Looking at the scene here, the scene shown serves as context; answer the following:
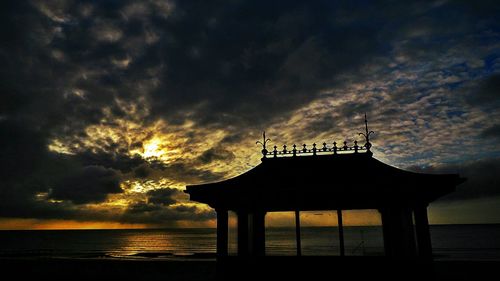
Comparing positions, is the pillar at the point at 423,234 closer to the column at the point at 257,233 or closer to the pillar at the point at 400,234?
the pillar at the point at 400,234

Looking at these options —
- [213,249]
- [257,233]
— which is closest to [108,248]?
[213,249]

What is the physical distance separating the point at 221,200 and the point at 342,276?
5.26m

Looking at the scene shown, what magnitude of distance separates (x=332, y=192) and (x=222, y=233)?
4615 mm

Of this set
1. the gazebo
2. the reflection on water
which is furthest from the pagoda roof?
the reflection on water

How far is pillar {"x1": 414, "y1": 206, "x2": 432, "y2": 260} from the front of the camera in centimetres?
1178

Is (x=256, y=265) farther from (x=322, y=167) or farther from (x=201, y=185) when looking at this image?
(x=322, y=167)

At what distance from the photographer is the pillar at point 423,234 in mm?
11781

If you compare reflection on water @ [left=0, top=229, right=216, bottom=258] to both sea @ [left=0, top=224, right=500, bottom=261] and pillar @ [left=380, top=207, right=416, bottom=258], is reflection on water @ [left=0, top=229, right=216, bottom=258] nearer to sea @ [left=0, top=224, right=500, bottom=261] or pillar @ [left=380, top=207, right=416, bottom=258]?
sea @ [left=0, top=224, right=500, bottom=261]

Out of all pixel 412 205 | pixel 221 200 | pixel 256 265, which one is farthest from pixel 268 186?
pixel 412 205

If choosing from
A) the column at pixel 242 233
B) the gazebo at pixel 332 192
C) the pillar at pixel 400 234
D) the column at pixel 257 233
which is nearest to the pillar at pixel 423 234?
the gazebo at pixel 332 192

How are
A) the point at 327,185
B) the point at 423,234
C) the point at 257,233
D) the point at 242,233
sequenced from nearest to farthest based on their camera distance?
the point at 423,234 < the point at 327,185 < the point at 242,233 < the point at 257,233

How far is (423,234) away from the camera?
12000 millimetres

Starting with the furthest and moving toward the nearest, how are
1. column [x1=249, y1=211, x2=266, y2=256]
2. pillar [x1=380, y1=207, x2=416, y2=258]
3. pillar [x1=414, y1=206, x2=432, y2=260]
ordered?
column [x1=249, y1=211, x2=266, y2=256] < pillar [x1=380, y1=207, x2=416, y2=258] < pillar [x1=414, y1=206, x2=432, y2=260]

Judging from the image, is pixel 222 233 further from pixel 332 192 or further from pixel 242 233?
pixel 332 192
